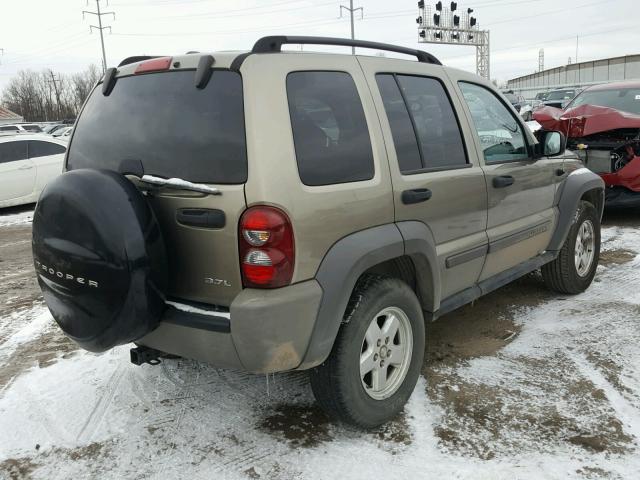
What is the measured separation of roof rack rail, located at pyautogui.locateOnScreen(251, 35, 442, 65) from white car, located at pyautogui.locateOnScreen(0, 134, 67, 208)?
29.4ft

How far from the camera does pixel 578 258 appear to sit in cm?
491

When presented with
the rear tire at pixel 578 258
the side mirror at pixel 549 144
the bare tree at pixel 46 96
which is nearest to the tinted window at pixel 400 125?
the side mirror at pixel 549 144

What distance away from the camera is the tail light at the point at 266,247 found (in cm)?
236

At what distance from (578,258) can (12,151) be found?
1027 cm

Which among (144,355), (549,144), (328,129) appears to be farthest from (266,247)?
(549,144)

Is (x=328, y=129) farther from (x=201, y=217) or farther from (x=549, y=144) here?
(x=549, y=144)

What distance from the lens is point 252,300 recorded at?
2.38 m

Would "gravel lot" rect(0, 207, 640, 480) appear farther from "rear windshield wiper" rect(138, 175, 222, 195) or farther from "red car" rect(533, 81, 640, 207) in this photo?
"red car" rect(533, 81, 640, 207)

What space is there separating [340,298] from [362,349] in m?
0.43

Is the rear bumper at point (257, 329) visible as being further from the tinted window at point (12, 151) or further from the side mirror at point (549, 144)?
the tinted window at point (12, 151)

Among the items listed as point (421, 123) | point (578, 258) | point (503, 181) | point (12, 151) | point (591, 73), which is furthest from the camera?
point (591, 73)

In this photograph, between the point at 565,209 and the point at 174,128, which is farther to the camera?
the point at 565,209

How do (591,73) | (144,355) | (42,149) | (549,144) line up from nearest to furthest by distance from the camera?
(144,355), (549,144), (42,149), (591,73)

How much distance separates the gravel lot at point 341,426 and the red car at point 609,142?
3.42 meters
